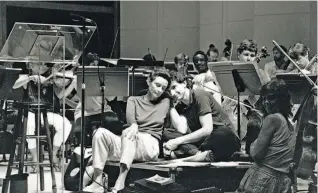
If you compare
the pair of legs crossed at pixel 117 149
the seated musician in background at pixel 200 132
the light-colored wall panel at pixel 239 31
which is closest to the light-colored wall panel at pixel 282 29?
the light-colored wall panel at pixel 239 31

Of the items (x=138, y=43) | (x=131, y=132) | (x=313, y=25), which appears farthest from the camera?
(x=138, y=43)

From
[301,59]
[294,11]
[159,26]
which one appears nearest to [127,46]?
[159,26]

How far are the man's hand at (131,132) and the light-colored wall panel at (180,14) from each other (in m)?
4.58

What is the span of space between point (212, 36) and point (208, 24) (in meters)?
0.21

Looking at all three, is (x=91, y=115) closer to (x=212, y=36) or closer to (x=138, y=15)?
(x=212, y=36)

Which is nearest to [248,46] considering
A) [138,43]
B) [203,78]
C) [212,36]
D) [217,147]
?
[203,78]

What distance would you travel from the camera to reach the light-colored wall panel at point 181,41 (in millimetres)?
9188

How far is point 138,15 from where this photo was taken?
941 centimetres

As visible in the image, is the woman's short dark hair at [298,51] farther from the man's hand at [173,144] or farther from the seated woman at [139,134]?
the man's hand at [173,144]

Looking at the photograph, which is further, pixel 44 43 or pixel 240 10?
pixel 240 10

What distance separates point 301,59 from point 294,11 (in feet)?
7.73

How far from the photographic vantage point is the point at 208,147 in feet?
16.0

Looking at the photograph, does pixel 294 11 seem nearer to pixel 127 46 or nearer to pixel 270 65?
pixel 270 65

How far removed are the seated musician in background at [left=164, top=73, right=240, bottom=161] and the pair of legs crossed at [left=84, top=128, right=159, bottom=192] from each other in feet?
0.53
